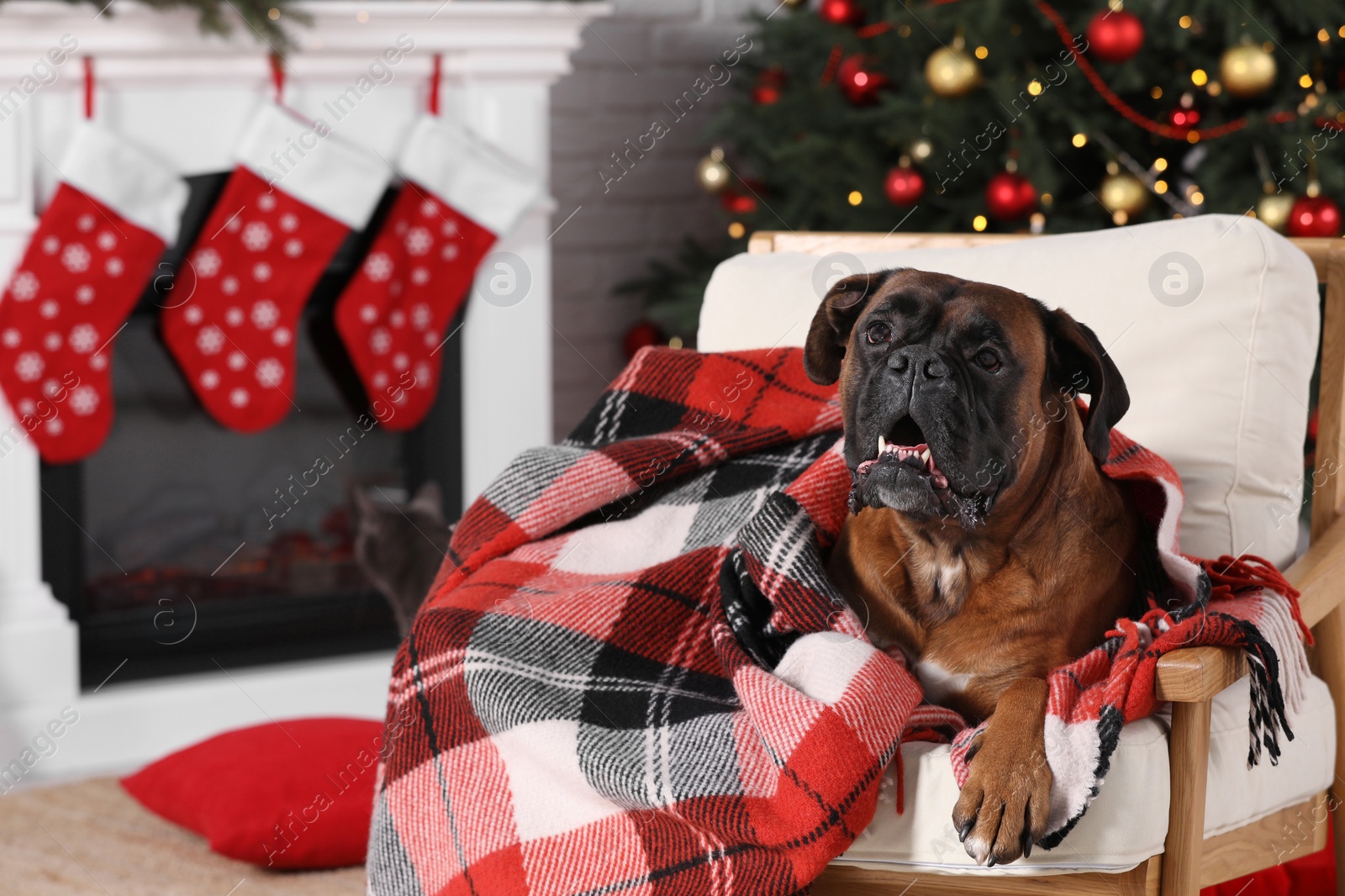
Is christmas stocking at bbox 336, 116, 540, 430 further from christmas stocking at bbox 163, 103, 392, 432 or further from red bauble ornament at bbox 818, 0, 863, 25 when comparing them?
red bauble ornament at bbox 818, 0, 863, 25

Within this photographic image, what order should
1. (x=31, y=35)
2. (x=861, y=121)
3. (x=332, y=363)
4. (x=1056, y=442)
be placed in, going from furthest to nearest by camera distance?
(x=332, y=363), (x=861, y=121), (x=31, y=35), (x=1056, y=442)

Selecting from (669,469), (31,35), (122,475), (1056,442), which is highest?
(31,35)

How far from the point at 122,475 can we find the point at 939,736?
2258mm

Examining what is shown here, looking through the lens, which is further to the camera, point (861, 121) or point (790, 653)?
point (861, 121)

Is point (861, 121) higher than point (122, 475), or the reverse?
point (861, 121)

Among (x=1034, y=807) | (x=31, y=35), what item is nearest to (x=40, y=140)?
(x=31, y=35)

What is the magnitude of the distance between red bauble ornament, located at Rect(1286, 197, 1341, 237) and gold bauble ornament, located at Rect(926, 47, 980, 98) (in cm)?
64

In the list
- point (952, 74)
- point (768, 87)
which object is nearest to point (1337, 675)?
point (952, 74)

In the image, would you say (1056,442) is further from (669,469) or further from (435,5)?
(435,5)

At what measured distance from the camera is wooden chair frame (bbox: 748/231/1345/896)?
1.29 meters

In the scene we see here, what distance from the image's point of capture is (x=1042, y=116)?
2.73m

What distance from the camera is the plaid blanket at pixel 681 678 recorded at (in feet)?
4.06

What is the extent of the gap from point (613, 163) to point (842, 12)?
3.22ft

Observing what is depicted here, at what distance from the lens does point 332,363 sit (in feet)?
10.5
